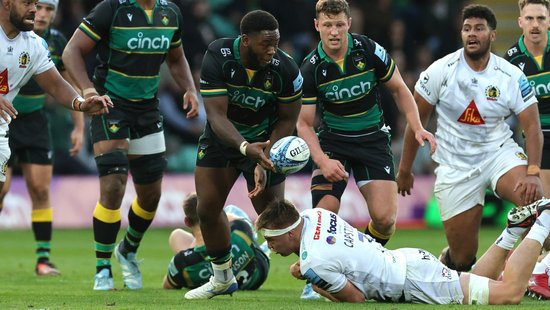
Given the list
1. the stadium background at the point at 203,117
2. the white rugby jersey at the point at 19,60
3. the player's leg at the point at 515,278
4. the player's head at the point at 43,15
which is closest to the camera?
the player's leg at the point at 515,278

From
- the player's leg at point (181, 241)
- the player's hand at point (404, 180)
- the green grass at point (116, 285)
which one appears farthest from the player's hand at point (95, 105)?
the player's hand at point (404, 180)

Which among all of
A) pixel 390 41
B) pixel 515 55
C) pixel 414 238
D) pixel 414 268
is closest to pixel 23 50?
pixel 414 268

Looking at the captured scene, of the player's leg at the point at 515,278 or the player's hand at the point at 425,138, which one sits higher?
the player's hand at the point at 425,138

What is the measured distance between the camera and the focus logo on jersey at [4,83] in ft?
30.6

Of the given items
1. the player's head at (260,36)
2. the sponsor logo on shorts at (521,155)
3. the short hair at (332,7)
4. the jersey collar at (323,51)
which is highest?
the short hair at (332,7)

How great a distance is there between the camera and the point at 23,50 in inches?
370

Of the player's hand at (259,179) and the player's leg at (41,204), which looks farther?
the player's leg at (41,204)

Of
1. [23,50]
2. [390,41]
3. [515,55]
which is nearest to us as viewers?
[23,50]

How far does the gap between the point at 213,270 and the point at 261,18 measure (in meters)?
2.38

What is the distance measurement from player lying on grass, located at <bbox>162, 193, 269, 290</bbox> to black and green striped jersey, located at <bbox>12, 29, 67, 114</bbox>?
2670 mm

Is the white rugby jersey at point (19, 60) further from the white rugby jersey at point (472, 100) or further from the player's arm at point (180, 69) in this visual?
the white rugby jersey at point (472, 100)

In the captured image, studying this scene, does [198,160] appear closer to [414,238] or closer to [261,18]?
[261,18]

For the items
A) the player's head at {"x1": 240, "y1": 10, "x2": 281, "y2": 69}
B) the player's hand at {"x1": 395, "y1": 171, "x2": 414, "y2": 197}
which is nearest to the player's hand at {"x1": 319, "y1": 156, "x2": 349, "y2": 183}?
the player's head at {"x1": 240, "y1": 10, "x2": 281, "y2": 69}

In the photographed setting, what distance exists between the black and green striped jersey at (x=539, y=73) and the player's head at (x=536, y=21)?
0.45 ft
